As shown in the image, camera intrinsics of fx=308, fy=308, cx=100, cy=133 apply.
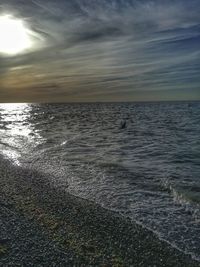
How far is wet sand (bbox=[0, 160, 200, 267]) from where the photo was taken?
6480 mm

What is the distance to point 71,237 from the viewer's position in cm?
748

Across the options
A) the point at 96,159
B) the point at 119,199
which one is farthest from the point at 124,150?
the point at 119,199

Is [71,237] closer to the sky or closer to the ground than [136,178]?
closer to the sky

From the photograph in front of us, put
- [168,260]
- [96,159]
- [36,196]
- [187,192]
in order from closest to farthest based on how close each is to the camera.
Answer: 1. [168,260]
2. [36,196]
3. [187,192]
4. [96,159]

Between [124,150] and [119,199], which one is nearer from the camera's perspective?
[119,199]

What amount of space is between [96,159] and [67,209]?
8901mm

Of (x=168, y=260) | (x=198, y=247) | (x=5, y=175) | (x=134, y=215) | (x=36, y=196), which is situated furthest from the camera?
(x=5, y=175)

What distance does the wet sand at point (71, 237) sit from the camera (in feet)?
21.3

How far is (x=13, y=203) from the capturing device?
9750mm

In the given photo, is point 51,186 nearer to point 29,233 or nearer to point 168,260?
point 29,233

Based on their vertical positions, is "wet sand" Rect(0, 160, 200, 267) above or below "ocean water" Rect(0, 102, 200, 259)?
above

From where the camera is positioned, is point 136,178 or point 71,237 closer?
point 71,237

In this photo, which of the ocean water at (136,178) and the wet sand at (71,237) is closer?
the wet sand at (71,237)

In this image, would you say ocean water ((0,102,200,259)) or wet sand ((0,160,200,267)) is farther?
ocean water ((0,102,200,259))
